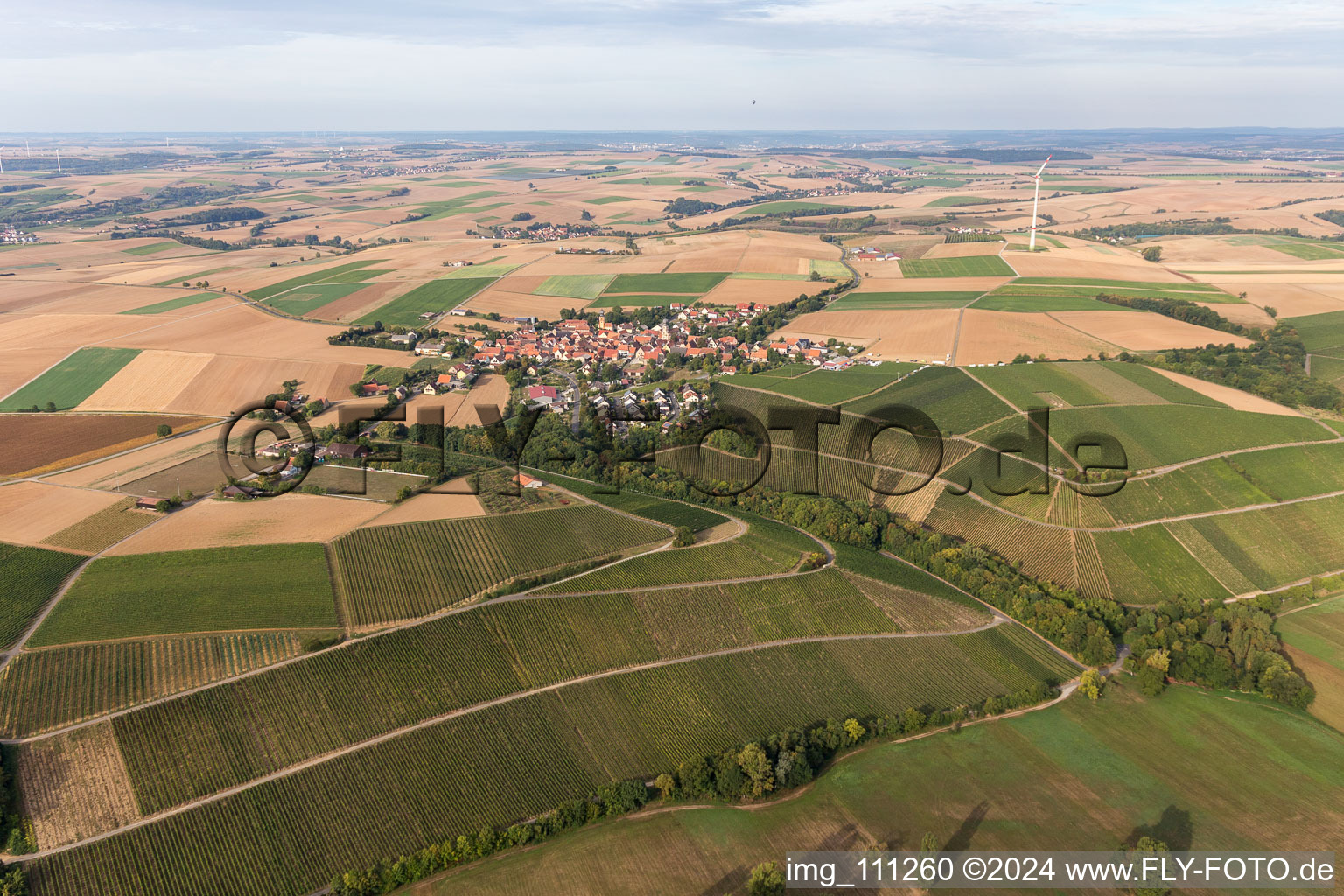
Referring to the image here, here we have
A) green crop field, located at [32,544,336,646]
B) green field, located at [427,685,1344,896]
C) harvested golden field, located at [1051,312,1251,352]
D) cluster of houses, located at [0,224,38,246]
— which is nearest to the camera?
green field, located at [427,685,1344,896]

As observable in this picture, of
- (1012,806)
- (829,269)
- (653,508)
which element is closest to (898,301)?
(829,269)

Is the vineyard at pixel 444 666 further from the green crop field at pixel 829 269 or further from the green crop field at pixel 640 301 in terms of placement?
the green crop field at pixel 829 269

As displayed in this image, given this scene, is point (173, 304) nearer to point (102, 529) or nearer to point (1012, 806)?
point (102, 529)

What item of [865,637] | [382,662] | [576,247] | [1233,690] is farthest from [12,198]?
[1233,690]

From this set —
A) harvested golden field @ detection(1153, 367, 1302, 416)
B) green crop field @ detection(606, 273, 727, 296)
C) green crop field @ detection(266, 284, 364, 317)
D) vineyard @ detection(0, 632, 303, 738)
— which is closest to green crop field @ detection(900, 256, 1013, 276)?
green crop field @ detection(606, 273, 727, 296)

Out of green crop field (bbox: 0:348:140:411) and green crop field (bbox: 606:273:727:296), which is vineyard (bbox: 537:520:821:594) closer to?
green crop field (bbox: 0:348:140:411)
